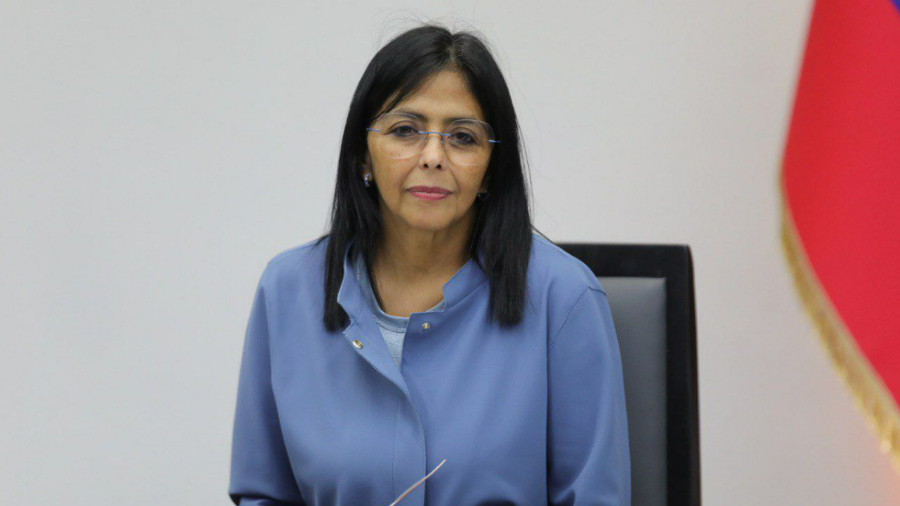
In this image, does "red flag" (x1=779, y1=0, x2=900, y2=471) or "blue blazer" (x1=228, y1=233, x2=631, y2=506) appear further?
"red flag" (x1=779, y1=0, x2=900, y2=471)

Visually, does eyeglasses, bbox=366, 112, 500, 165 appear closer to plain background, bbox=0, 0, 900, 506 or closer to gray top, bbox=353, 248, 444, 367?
gray top, bbox=353, 248, 444, 367

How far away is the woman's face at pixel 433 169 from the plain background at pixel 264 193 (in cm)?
84

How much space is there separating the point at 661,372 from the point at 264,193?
1140 mm

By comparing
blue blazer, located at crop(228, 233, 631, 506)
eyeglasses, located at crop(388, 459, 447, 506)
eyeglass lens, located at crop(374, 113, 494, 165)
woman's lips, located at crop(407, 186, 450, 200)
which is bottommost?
eyeglasses, located at crop(388, 459, 447, 506)

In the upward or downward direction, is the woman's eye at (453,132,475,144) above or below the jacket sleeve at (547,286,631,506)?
above

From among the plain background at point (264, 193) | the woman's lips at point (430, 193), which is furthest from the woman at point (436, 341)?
the plain background at point (264, 193)

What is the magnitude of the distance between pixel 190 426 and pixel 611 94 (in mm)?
1184

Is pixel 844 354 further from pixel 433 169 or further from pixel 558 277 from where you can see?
pixel 433 169

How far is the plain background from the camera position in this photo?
6.84 ft

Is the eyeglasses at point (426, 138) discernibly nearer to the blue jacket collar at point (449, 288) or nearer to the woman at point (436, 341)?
the woman at point (436, 341)

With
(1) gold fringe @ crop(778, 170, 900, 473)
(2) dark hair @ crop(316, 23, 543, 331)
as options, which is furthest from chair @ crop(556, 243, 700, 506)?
(1) gold fringe @ crop(778, 170, 900, 473)

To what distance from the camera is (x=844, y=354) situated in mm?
1541

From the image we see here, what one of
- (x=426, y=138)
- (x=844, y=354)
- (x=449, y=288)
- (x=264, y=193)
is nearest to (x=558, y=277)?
(x=449, y=288)

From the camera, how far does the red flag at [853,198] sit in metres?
1.51
